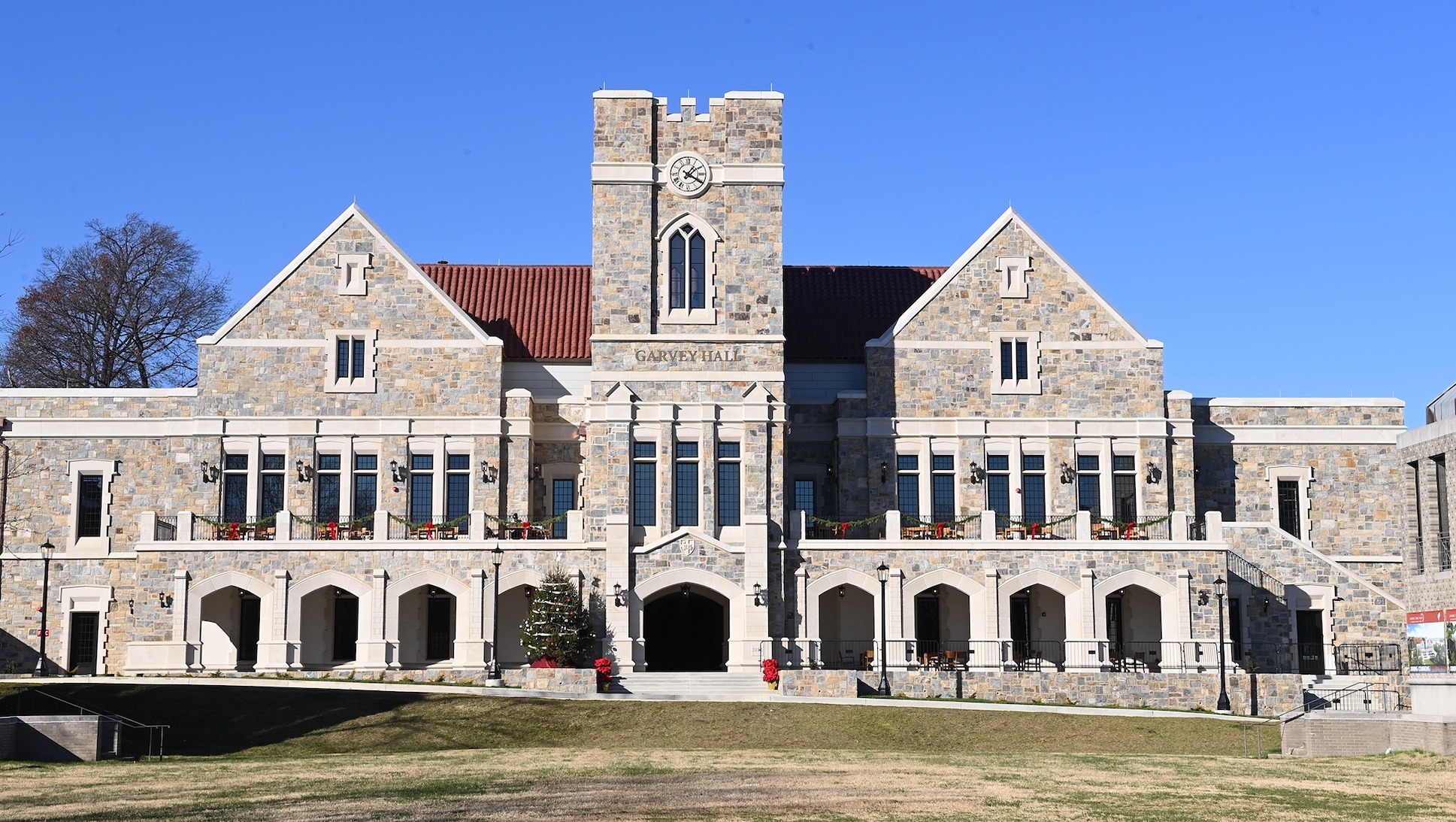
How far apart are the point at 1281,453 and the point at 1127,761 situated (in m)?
22.2

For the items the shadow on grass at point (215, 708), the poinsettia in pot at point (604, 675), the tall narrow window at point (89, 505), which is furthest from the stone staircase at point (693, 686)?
the tall narrow window at point (89, 505)

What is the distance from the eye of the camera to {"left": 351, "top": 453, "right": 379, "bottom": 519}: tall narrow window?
45.8 m

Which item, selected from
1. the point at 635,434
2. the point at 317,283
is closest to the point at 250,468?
the point at 317,283

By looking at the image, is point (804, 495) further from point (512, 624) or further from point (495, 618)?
point (495, 618)

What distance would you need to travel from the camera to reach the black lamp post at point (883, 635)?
126ft

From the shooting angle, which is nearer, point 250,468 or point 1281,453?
point 250,468

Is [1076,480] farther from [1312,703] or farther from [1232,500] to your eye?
[1312,703]

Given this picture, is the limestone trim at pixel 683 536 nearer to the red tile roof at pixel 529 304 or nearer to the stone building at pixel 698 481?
the stone building at pixel 698 481

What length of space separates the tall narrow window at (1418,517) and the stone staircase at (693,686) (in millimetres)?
14255

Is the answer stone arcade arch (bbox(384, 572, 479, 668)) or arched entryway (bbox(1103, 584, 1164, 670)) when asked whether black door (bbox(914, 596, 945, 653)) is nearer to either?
arched entryway (bbox(1103, 584, 1164, 670))

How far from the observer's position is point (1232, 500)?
159 feet

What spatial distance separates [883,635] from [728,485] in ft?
20.2

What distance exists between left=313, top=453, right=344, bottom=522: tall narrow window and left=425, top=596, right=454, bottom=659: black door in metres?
3.61

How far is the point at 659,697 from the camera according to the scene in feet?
122
